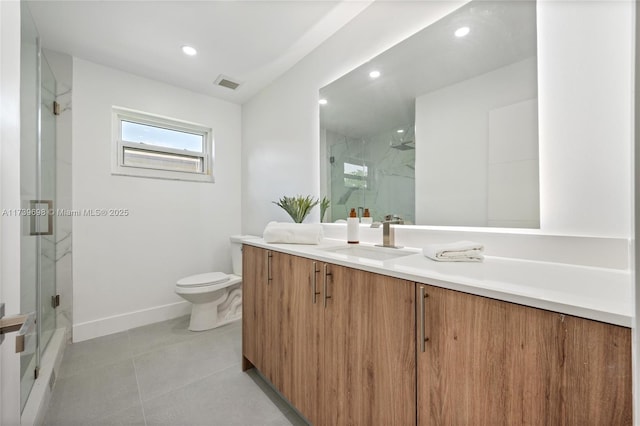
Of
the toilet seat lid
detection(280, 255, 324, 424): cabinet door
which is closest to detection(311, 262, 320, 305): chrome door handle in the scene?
detection(280, 255, 324, 424): cabinet door

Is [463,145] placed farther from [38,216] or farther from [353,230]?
[38,216]

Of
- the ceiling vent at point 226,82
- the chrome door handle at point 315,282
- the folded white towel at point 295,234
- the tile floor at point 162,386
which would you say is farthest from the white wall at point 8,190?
the ceiling vent at point 226,82

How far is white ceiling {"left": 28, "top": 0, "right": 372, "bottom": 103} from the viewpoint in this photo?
5.49 ft

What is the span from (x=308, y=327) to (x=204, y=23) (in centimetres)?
211

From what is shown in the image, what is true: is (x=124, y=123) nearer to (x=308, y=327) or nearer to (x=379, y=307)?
(x=308, y=327)

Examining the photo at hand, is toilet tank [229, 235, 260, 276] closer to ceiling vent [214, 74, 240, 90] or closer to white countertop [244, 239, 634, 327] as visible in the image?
ceiling vent [214, 74, 240, 90]

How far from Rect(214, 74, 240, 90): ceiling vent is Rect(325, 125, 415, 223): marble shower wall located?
128 cm

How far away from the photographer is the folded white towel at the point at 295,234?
5.10ft

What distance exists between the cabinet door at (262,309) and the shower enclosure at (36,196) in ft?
3.30

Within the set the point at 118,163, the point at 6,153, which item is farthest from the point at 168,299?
the point at 6,153

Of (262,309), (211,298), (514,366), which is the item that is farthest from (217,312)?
(514,366)

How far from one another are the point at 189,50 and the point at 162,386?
2452 millimetres

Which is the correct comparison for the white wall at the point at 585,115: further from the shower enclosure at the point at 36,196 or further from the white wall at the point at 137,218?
the white wall at the point at 137,218

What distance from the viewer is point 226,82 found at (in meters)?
2.58
